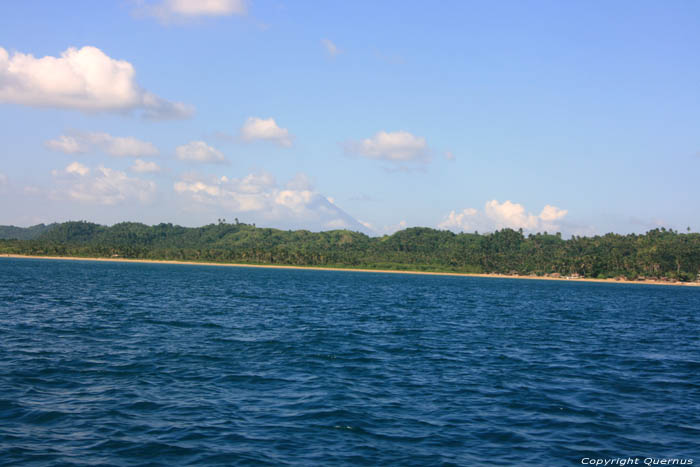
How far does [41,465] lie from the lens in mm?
16156

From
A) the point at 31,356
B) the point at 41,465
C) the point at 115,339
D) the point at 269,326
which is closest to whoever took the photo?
the point at 41,465

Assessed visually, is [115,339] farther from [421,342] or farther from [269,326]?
[421,342]

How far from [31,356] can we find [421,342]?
2684 centimetres

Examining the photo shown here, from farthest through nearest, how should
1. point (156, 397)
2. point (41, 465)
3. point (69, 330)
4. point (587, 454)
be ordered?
point (69, 330)
point (156, 397)
point (587, 454)
point (41, 465)

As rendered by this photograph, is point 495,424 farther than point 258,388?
No

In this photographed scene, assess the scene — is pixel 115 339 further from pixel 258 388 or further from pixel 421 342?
pixel 421 342

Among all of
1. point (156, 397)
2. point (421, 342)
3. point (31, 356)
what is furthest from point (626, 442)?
point (31, 356)

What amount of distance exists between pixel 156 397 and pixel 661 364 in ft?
105

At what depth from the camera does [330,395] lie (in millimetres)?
25219

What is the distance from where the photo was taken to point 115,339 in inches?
1522

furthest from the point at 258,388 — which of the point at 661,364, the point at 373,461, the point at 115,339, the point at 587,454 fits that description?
the point at 661,364

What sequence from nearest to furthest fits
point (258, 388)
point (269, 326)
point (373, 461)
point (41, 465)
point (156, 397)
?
point (41, 465), point (373, 461), point (156, 397), point (258, 388), point (269, 326)

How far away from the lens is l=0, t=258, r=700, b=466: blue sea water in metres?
18.2

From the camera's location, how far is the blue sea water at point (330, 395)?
59.8ft
